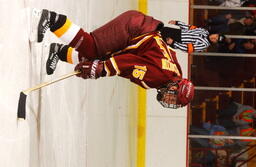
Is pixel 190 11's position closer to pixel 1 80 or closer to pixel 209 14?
pixel 209 14

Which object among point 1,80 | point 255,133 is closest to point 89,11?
point 1,80

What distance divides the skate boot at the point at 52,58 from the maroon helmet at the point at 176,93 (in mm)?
543

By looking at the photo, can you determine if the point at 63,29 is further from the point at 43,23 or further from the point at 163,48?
the point at 163,48

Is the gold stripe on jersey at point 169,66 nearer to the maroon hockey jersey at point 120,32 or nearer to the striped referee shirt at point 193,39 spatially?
the maroon hockey jersey at point 120,32

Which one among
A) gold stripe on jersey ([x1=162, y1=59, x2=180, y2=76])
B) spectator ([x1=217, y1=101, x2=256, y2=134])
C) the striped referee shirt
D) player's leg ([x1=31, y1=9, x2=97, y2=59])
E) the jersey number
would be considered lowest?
spectator ([x1=217, y1=101, x2=256, y2=134])

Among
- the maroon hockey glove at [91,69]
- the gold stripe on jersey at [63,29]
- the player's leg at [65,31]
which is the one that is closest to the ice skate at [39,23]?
the player's leg at [65,31]

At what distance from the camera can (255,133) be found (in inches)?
202

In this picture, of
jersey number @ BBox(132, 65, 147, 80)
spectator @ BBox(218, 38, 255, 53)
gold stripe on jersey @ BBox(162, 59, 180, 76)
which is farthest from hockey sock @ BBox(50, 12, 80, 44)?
spectator @ BBox(218, 38, 255, 53)

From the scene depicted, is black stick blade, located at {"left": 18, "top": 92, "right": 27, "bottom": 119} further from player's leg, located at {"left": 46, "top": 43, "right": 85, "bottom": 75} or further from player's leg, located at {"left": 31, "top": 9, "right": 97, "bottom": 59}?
player's leg, located at {"left": 46, "top": 43, "right": 85, "bottom": 75}

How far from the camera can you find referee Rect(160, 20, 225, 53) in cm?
402

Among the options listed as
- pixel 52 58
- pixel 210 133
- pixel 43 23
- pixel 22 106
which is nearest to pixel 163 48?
pixel 52 58

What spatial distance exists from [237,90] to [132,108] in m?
1.34

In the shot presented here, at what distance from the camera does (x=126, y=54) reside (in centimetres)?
235

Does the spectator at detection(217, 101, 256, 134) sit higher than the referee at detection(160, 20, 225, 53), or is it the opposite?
the referee at detection(160, 20, 225, 53)
